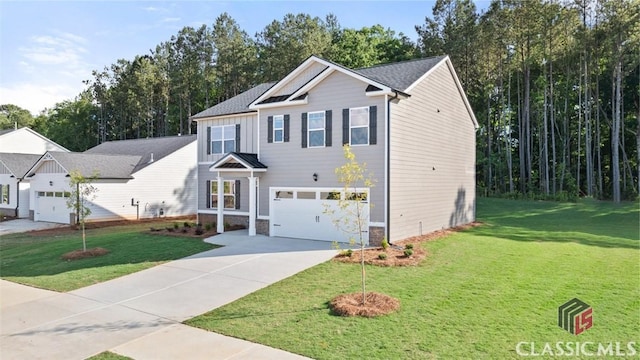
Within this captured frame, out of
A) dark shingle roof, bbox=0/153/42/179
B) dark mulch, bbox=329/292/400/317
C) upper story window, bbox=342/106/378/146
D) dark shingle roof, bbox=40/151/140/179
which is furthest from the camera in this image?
dark shingle roof, bbox=0/153/42/179

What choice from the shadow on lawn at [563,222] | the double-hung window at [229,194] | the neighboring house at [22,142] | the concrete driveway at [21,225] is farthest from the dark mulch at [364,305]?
the neighboring house at [22,142]

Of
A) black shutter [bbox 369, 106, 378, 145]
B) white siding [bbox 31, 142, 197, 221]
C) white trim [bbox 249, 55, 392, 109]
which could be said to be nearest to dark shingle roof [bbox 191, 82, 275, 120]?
white trim [bbox 249, 55, 392, 109]

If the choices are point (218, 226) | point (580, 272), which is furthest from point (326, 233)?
point (580, 272)

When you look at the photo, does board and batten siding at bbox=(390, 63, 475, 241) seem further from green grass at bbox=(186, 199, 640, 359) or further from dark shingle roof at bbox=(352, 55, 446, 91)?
green grass at bbox=(186, 199, 640, 359)

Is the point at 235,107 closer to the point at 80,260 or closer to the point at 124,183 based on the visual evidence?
the point at 124,183

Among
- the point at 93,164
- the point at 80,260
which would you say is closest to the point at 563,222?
the point at 80,260

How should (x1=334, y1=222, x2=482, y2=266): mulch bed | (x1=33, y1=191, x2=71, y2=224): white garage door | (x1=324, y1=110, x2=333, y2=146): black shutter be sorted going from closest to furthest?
(x1=334, y1=222, x2=482, y2=266): mulch bed < (x1=324, y1=110, x2=333, y2=146): black shutter < (x1=33, y1=191, x2=71, y2=224): white garage door

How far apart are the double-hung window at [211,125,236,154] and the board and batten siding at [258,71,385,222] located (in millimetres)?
3287

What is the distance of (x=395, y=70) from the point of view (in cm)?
1658

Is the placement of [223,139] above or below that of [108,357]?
above

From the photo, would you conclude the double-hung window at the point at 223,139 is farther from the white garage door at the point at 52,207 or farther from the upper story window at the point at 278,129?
the white garage door at the point at 52,207

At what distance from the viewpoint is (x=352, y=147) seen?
14.2m

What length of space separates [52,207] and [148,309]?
20.6 m

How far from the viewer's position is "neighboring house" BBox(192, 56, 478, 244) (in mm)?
13688
